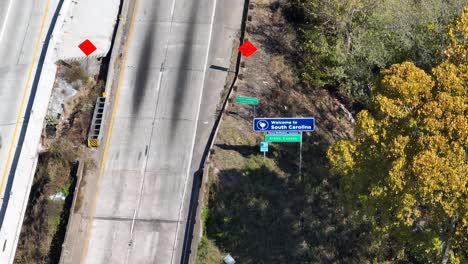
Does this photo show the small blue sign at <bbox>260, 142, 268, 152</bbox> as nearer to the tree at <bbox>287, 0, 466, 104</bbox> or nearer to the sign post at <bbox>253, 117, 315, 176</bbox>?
the sign post at <bbox>253, 117, 315, 176</bbox>

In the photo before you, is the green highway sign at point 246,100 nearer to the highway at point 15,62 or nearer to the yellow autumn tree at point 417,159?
the yellow autumn tree at point 417,159

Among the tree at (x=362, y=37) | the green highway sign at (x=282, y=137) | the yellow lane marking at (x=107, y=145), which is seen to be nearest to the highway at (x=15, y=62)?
the yellow lane marking at (x=107, y=145)

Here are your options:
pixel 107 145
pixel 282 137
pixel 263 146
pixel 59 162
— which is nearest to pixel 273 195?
pixel 263 146

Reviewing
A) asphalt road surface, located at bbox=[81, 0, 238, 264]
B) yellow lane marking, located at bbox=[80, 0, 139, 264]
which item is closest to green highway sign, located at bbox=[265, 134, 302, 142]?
asphalt road surface, located at bbox=[81, 0, 238, 264]

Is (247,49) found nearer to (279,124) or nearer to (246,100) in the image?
(246,100)

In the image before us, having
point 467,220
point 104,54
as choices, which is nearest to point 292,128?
point 467,220
